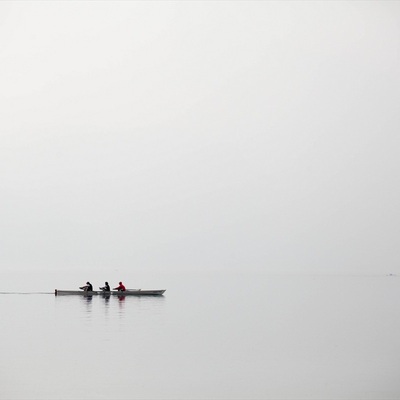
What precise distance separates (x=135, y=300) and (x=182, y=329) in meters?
30.7

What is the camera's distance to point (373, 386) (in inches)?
1228

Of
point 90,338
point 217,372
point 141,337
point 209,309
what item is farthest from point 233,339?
point 209,309

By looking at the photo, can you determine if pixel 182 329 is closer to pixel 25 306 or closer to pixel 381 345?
pixel 381 345

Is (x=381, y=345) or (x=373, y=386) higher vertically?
(x=381, y=345)

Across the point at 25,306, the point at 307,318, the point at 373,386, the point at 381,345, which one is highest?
the point at 25,306

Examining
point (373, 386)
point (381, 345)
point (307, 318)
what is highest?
point (307, 318)

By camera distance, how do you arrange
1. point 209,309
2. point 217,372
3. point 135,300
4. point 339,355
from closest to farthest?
point 217,372, point 339,355, point 209,309, point 135,300

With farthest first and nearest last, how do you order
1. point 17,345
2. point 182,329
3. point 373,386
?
point 182,329
point 17,345
point 373,386

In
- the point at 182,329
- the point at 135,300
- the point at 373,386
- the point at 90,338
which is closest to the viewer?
the point at 373,386

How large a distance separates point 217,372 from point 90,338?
43.0 ft

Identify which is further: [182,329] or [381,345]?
[182,329]

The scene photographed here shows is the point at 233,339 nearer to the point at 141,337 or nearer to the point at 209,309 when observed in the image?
the point at 141,337

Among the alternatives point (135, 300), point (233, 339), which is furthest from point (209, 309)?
point (233, 339)

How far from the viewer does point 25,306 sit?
74.9 meters
